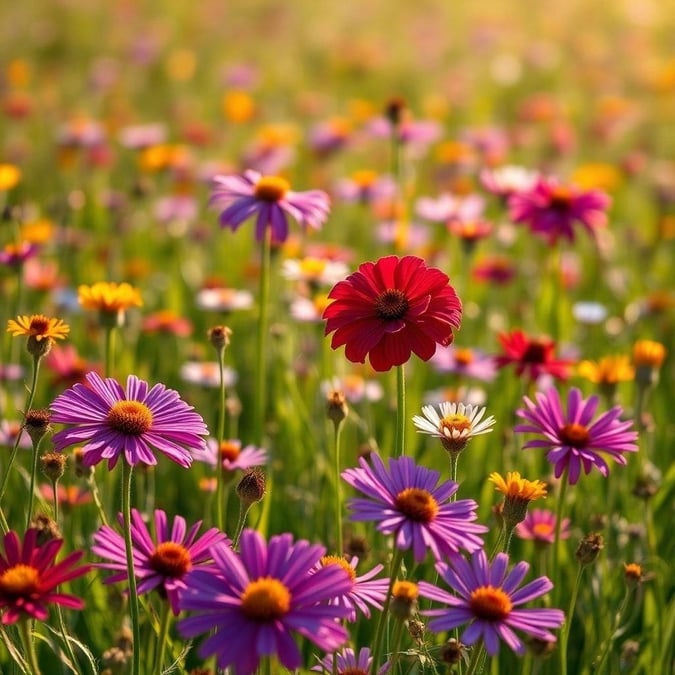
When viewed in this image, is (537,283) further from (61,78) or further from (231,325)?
(61,78)

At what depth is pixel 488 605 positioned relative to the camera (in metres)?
1.16

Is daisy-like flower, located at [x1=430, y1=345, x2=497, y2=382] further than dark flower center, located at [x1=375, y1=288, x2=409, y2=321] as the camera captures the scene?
Yes

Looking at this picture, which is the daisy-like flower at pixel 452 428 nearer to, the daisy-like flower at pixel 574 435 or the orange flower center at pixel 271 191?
the daisy-like flower at pixel 574 435

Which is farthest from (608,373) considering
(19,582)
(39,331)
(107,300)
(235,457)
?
(19,582)

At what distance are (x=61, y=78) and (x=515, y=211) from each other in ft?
14.9

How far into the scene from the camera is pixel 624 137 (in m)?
5.95

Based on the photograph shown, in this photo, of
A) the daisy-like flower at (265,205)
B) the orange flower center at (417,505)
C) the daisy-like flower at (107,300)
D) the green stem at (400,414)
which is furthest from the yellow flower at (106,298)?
the orange flower center at (417,505)

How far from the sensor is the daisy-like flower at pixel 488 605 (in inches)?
44.2

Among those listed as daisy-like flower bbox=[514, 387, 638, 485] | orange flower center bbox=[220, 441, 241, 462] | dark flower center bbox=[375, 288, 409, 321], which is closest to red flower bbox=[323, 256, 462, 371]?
dark flower center bbox=[375, 288, 409, 321]

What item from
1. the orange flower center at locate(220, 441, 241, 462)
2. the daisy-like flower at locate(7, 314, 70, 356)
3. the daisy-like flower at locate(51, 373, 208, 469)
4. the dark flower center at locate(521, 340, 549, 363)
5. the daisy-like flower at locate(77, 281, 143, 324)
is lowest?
the orange flower center at locate(220, 441, 241, 462)

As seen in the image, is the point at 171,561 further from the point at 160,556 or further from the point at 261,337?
the point at 261,337

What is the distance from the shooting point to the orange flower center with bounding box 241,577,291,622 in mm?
1023

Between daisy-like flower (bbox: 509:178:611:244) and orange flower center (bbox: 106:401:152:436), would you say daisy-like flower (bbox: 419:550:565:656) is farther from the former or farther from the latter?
daisy-like flower (bbox: 509:178:611:244)

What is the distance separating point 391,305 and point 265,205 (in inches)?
28.4
